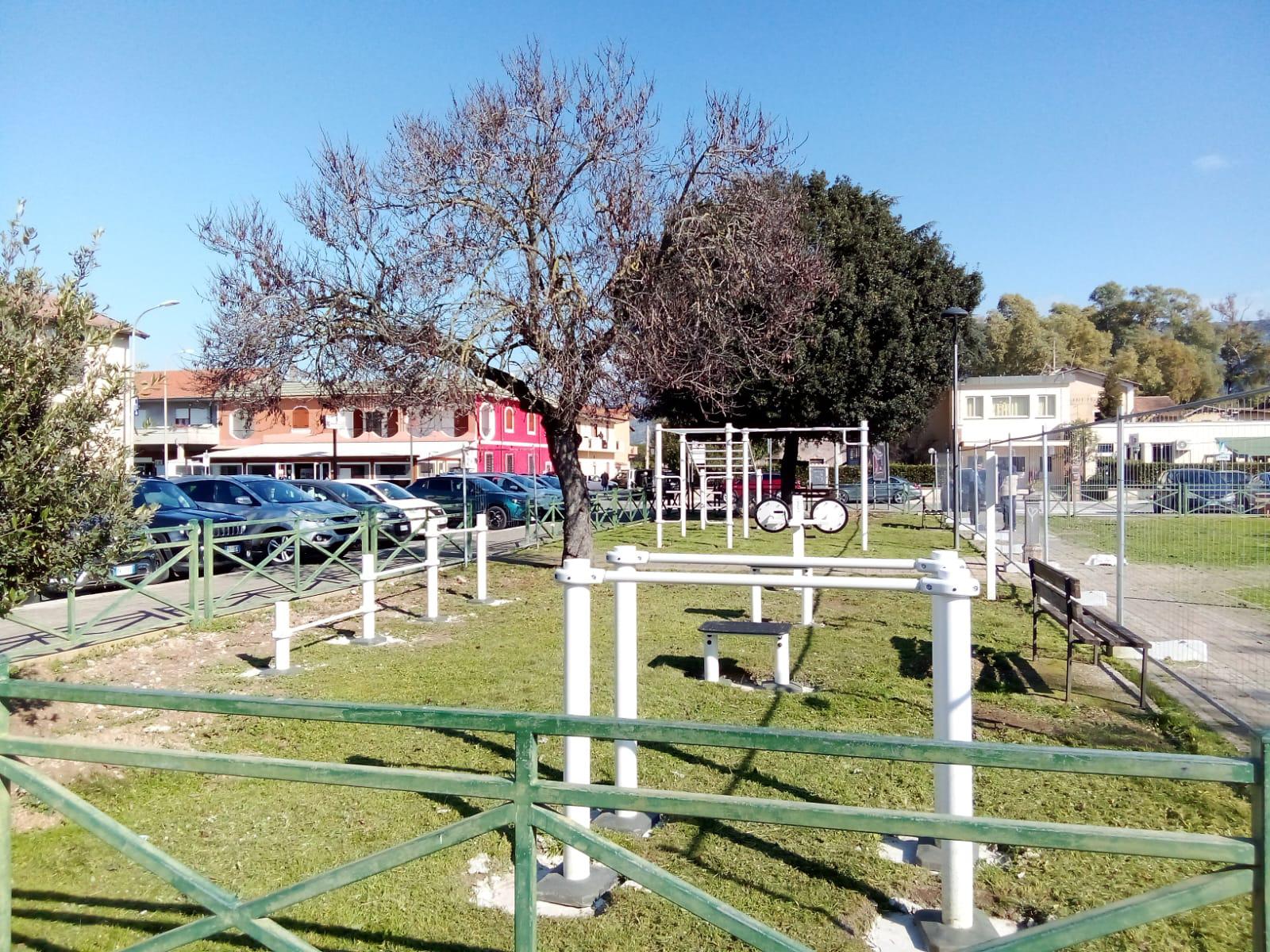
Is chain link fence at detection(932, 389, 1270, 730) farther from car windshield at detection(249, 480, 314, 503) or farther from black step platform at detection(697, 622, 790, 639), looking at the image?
car windshield at detection(249, 480, 314, 503)

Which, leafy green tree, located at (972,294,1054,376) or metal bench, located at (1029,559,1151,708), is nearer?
metal bench, located at (1029,559,1151,708)

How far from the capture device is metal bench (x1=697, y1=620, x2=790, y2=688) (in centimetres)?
734

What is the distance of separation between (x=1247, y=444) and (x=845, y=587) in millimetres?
4064

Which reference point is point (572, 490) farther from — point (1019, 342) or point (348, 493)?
point (1019, 342)

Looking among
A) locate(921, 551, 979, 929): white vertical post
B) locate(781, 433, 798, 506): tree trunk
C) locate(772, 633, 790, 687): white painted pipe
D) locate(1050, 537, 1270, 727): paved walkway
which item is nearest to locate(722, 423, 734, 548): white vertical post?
locate(1050, 537, 1270, 727): paved walkway

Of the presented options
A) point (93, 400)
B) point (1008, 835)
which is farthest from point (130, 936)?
point (1008, 835)

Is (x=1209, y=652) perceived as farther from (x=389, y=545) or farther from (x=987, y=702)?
(x=389, y=545)

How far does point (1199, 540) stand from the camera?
792cm

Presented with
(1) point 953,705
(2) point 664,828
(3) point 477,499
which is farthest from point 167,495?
(1) point 953,705

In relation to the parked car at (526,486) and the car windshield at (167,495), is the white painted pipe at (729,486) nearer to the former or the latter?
the parked car at (526,486)

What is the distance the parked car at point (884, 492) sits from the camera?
3691cm

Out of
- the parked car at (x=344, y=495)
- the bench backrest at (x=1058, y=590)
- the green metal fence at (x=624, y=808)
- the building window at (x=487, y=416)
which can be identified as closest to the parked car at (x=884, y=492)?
the building window at (x=487, y=416)

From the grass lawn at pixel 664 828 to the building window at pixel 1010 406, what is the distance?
166 ft

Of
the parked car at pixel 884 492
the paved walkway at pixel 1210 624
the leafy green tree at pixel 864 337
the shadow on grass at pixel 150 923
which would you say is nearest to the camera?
the shadow on grass at pixel 150 923
